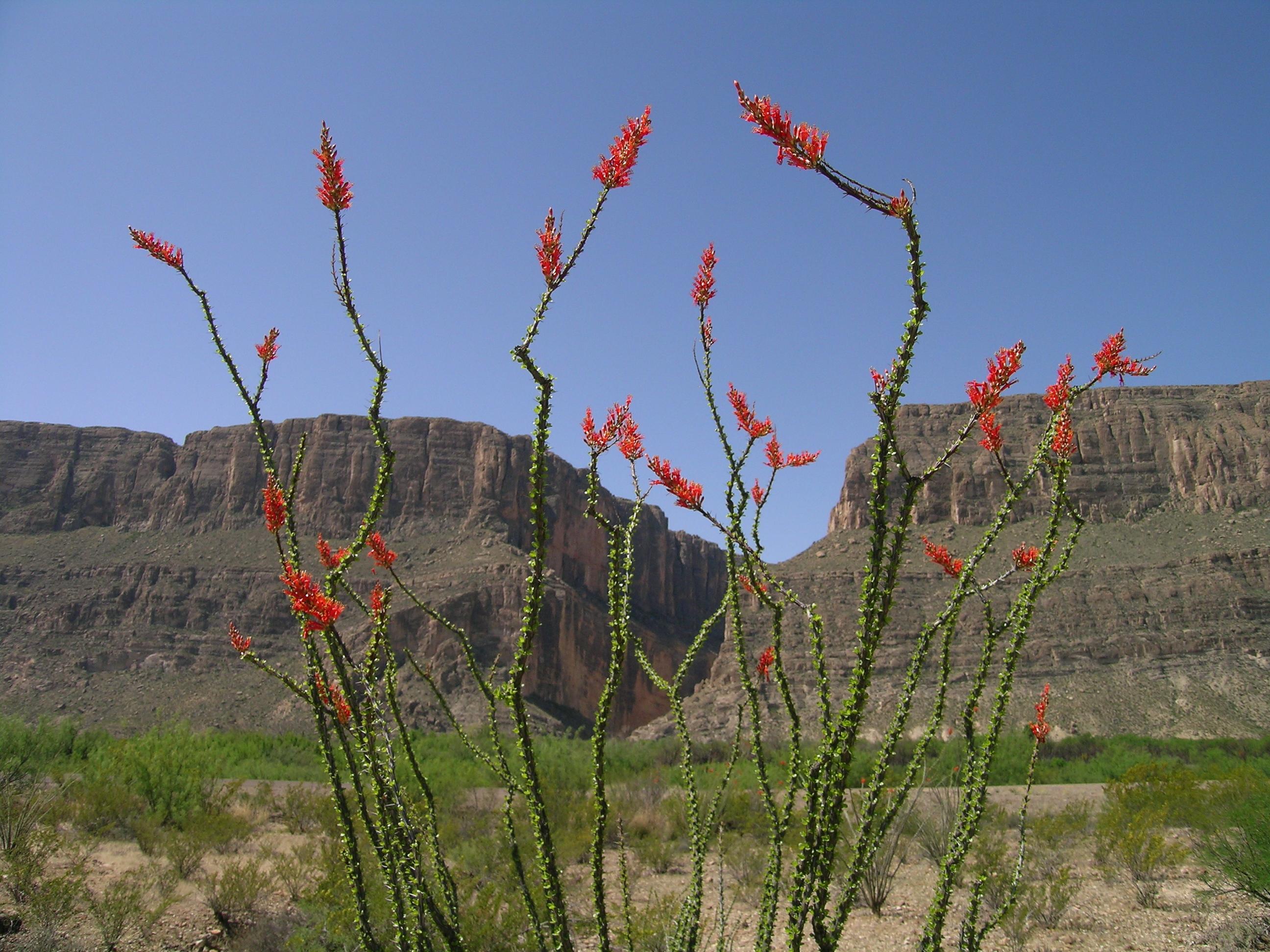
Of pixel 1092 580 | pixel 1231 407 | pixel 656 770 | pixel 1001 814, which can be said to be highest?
pixel 1231 407

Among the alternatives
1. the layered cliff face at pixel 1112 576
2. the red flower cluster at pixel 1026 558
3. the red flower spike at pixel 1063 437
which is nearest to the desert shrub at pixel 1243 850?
the red flower cluster at pixel 1026 558

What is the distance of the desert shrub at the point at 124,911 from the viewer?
6391 millimetres

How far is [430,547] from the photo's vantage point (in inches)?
2293

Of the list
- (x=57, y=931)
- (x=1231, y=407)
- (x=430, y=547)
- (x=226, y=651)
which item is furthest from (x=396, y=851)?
(x=1231, y=407)

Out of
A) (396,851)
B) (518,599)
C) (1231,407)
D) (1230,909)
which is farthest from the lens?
(1231,407)

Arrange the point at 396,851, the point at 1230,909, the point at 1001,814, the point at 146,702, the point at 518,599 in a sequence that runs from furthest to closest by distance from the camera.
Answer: the point at 518,599
the point at 146,702
the point at 1001,814
the point at 1230,909
the point at 396,851

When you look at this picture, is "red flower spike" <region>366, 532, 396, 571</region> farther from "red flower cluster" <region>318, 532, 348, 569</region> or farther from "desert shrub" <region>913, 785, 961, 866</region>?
"desert shrub" <region>913, 785, 961, 866</region>

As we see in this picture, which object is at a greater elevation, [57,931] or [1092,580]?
[1092,580]

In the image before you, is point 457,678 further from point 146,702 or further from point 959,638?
point 959,638

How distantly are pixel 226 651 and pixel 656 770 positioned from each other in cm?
3905

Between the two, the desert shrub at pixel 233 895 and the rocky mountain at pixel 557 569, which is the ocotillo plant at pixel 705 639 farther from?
the rocky mountain at pixel 557 569

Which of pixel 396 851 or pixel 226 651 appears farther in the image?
pixel 226 651

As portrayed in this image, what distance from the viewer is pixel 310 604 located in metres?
2.33

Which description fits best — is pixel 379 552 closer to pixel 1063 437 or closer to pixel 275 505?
pixel 275 505
